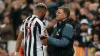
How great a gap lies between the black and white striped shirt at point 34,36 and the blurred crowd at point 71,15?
5.72m

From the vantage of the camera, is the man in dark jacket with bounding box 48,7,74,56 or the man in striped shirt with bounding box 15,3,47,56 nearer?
the man in striped shirt with bounding box 15,3,47,56

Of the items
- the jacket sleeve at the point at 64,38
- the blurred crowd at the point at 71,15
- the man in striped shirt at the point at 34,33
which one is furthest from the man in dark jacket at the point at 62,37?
the blurred crowd at the point at 71,15

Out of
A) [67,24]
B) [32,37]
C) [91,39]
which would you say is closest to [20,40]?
[32,37]

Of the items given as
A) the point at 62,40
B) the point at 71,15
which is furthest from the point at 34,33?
the point at 71,15

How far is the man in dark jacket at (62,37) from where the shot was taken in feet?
30.2

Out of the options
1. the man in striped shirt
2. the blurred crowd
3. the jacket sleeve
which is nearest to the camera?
the man in striped shirt

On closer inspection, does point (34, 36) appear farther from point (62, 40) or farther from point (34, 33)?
point (62, 40)

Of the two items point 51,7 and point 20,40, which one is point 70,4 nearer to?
point 51,7

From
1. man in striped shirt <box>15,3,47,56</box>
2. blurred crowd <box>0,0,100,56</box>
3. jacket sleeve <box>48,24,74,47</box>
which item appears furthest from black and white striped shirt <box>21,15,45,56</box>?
blurred crowd <box>0,0,100,56</box>

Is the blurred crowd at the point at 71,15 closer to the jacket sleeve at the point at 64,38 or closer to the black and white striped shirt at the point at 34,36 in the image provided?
the jacket sleeve at the point at 64,38

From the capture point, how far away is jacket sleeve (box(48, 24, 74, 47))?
9.17 meters

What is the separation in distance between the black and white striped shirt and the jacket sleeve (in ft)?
1.00

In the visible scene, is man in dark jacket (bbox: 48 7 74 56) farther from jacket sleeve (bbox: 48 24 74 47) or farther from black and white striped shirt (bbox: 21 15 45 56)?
black and white striped shirt (bbox: 21 15 45 56)

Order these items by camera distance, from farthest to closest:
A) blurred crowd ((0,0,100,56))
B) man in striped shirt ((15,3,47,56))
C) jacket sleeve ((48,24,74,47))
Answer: blurred crowd ((0,0,100,56))
jacket sleeve ((48,24,74,47))
man in striped shirt ((15,3,47,56))
